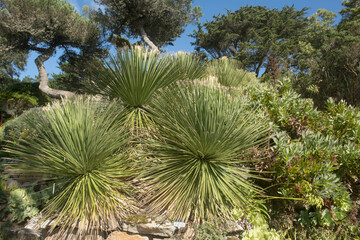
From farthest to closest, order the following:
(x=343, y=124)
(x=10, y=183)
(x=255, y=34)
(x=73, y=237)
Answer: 1. (x=255, y=34)
2. (x=10, y=183)
3. (x=343, y=124)
4. (x=73, y=237)

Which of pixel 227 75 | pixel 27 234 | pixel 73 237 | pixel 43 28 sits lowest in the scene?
pixel 27 234

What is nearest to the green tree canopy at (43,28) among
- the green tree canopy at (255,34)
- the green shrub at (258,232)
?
the green shrub at (258,232)

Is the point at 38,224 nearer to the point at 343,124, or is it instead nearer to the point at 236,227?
the point at 236,227

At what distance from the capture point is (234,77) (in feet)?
21.0

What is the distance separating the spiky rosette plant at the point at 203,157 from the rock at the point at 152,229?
0.16 metres

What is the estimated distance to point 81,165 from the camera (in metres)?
3.04

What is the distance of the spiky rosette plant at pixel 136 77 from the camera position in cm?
427

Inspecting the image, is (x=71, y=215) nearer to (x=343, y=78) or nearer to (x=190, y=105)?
(x=190, y=105)

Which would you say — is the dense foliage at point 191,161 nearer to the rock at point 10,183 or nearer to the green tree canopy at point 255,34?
the rock at point 10,183

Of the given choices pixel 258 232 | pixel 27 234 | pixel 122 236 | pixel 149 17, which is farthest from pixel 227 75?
pixel 149 17

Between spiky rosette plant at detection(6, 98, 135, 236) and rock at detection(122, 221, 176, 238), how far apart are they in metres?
0.21

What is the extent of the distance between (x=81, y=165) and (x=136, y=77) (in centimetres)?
198

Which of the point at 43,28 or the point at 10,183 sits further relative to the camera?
the point at 43,28

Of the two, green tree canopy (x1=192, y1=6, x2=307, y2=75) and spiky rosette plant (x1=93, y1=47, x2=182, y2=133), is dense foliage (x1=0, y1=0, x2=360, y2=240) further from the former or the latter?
green tree canopy (x1=192, y1=6, x2=307, y2=75)
